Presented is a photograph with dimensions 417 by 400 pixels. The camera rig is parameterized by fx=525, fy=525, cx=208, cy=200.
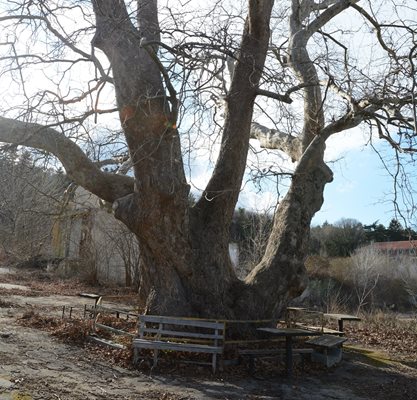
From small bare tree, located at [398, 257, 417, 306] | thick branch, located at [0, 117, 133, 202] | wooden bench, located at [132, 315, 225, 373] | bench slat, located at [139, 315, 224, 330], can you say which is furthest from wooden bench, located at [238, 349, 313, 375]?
small bare tree, located at [398, 257, 417, 306]

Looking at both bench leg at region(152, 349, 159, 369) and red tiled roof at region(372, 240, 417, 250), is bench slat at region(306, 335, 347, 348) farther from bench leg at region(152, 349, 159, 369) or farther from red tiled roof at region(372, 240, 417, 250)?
red tiled roof at region(372, 240, 417, 250)

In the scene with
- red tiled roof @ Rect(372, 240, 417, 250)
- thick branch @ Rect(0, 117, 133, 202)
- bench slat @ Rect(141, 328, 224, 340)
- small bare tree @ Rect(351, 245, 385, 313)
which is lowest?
bench slat @ Rect(141, 328, 224, 340)

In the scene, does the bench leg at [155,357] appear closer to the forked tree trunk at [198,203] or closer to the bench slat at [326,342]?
the forked tree trunk at [198,203]

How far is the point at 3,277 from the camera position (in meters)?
26.1

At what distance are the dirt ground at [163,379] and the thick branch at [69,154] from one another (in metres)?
2.90

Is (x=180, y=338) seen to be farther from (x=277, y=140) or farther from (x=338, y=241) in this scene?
(x=338, y=241)

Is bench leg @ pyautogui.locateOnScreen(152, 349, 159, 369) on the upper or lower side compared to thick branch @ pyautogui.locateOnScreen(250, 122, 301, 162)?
lower

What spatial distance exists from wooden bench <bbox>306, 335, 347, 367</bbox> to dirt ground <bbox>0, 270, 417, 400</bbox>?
175 mm

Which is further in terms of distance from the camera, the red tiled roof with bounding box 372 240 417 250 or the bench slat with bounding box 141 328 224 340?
the red tiled roof with bounding box 372 240 417 250

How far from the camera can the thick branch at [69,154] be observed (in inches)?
353

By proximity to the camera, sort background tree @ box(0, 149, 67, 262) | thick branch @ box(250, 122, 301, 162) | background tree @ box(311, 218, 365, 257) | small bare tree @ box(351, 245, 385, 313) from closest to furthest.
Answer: background tree @ box(0, 149, 67, 262) → thick branch @ box(250, 122, 301, 162) → small bare tree @ box(351, 245, 385, 313) → background tree @ box(311, 218, 365, 257)

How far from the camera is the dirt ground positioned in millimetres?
6781

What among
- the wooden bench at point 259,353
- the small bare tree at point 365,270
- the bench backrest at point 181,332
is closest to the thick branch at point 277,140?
the wooden bench at point 259,353

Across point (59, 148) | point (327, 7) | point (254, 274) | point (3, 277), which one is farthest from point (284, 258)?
point (3, 277)
